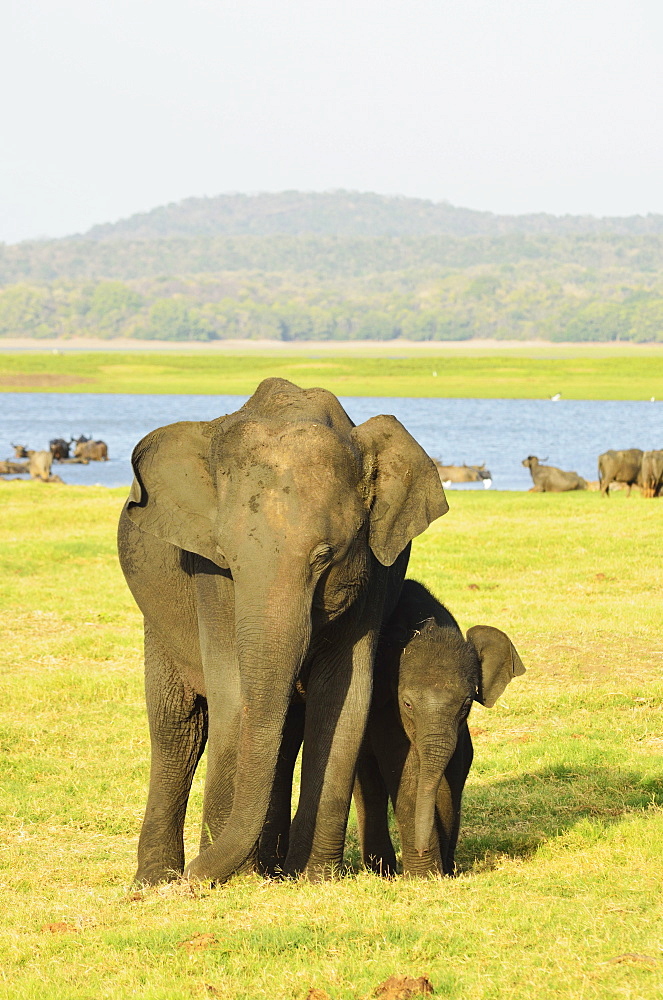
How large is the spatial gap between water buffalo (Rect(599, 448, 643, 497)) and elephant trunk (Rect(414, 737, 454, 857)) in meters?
24.5

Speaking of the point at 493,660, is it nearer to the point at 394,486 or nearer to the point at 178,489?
the point at 394,486

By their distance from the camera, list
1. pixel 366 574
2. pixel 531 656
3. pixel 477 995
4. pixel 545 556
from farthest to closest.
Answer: pixel 545 556
pixel 531 656
pixel 366 574
pixel 477 995

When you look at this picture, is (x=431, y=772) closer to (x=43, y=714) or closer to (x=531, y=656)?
(x=43, y=714)

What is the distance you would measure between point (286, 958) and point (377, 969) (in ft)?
1.30

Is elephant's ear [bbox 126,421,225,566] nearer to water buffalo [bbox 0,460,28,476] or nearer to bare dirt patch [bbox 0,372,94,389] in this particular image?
water buffalo [bbox 0,460,28,476]

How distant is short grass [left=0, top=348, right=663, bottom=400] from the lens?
99.5 metres

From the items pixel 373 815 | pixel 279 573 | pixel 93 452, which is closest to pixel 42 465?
pixel 93 452

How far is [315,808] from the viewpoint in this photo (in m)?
6.74

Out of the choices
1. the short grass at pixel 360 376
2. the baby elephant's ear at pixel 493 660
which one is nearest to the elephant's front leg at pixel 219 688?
the baby elephant's ear at pixel 493 660

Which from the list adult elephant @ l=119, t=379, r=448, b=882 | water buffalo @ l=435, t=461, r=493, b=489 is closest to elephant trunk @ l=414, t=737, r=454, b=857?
adult elephant @ l=119, t=379, r=448, b=882

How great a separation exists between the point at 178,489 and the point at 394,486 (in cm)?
107

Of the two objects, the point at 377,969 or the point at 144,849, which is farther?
the point at 144,849

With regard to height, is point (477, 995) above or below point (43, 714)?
above

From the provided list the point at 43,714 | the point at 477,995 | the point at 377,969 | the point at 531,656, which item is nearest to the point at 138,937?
the point at 377,969
